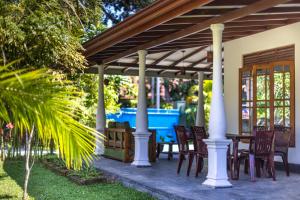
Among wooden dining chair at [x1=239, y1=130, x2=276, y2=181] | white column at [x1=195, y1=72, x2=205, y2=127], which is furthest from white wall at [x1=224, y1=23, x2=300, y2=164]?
white column at [x1=195, y1=72, x2=205, y2=127]

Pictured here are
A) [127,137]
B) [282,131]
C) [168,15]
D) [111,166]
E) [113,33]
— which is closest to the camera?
[168,15]

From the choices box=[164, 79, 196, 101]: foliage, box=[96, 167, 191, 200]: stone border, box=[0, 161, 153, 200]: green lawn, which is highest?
box=[164, 79, 196, 101]: foliage

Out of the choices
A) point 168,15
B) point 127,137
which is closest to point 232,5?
point 168,15

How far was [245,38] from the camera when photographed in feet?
33.7

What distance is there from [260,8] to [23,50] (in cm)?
330

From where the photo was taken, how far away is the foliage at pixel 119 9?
59.8ft

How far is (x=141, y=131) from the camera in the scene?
401 inches

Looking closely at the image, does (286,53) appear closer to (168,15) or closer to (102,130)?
(168,15)

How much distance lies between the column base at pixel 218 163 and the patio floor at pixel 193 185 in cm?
15

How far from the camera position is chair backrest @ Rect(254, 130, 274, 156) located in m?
7.59

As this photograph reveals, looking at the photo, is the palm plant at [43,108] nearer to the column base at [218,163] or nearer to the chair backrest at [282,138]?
the column base at [218,163]

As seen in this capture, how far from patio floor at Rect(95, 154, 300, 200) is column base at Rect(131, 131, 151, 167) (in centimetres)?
33

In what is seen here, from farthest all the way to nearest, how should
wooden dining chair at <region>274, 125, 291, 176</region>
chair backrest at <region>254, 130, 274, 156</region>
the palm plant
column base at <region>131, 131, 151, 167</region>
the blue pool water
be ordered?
1. the blue pool water
2. column base at <region>131, 131, 151, 167</region>
3. wooden dining chair at <region>274, 125, 291, 176</region>
4. chair backrest at <region>254, 130, 274, 156</region>
5. the palm plant

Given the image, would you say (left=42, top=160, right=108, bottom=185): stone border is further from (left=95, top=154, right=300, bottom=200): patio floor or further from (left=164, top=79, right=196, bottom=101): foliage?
(left=164, top=79, right=196, bottom=101): foliage
